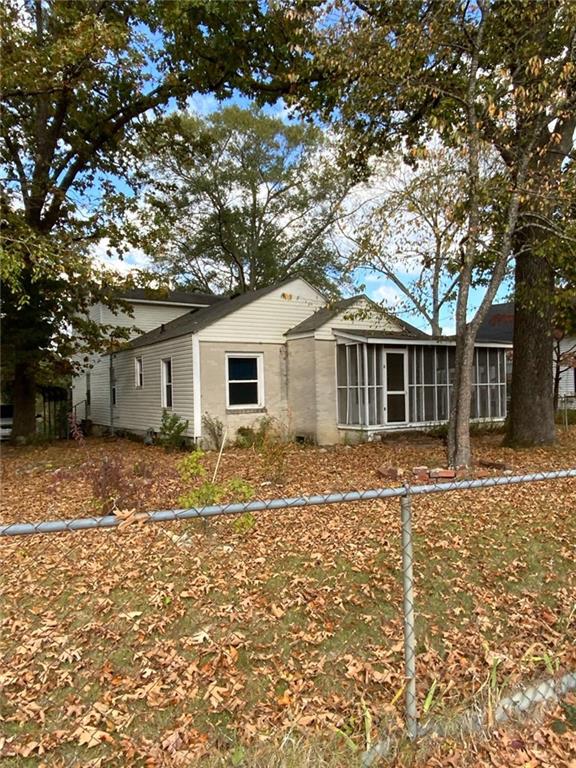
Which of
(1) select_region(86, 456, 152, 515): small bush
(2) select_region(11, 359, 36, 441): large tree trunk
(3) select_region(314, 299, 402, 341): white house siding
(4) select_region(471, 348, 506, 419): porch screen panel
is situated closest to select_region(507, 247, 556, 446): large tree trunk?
(3) select_region(314, 299, 402, 341): white house siding

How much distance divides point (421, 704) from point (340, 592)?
119 cm

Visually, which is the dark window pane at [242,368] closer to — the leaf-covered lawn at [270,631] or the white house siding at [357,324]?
the white house siding at [357,324]

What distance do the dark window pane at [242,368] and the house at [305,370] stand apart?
0.09 feet

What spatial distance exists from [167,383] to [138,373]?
229 centimetres

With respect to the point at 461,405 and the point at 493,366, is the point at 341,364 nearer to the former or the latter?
the point at 493,366

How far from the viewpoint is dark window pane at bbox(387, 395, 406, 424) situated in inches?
529

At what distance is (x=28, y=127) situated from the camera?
13.0 m

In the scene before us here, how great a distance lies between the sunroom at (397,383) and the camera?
42.4ft

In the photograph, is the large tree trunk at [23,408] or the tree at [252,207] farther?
the tree at [252,207]

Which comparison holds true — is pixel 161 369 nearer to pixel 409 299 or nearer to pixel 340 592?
pixel 409 299

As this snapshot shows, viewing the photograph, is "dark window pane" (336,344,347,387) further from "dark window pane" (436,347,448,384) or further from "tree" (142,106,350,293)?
"tree" (142,106,350,293)

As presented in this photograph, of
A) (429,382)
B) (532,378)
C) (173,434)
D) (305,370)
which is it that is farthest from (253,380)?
(532,378)

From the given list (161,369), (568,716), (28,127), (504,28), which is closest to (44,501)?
(568,716)

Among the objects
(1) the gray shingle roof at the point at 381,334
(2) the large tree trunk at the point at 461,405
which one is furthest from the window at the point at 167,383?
(2) the large tree trunk at the point at 461,405
